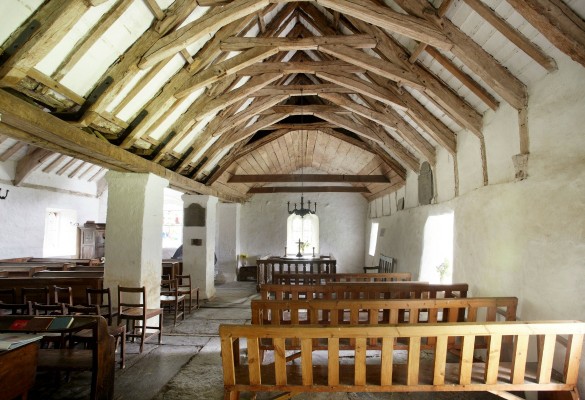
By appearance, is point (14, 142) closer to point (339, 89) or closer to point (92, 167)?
point (92, 167)

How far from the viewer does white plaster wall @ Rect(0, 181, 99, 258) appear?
927 cm

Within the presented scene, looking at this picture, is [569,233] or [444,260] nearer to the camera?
[569,233]

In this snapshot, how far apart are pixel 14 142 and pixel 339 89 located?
8.20 meters

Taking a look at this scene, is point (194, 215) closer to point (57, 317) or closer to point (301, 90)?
point (301, 90)

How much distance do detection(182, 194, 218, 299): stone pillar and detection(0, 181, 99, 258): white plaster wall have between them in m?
4.85

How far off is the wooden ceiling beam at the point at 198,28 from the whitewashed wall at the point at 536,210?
277cm

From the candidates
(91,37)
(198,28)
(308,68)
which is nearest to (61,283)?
(91,37)

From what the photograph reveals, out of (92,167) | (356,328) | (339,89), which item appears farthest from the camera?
(92,167)

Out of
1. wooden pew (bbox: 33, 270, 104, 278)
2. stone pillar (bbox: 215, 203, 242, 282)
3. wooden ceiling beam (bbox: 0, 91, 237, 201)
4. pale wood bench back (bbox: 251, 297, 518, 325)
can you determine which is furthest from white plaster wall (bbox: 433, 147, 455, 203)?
stone pillar (bbox: 215, 203, 242, 282)

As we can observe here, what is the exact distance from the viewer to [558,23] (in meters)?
2.66

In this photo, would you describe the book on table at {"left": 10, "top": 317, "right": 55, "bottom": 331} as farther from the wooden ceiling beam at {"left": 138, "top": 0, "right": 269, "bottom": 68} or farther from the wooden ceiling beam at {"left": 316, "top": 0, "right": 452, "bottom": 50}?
the wooden ceiling beam at {"left": 316, "top": 0, "right": 452, "bottom": 50}

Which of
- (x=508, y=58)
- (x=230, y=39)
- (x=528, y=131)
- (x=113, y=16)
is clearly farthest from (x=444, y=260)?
(x=113, y=16)

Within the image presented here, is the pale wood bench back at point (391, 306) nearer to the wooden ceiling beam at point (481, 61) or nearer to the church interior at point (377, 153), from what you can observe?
the church interior at point (377, 153)

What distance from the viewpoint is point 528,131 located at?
3.46 meters
